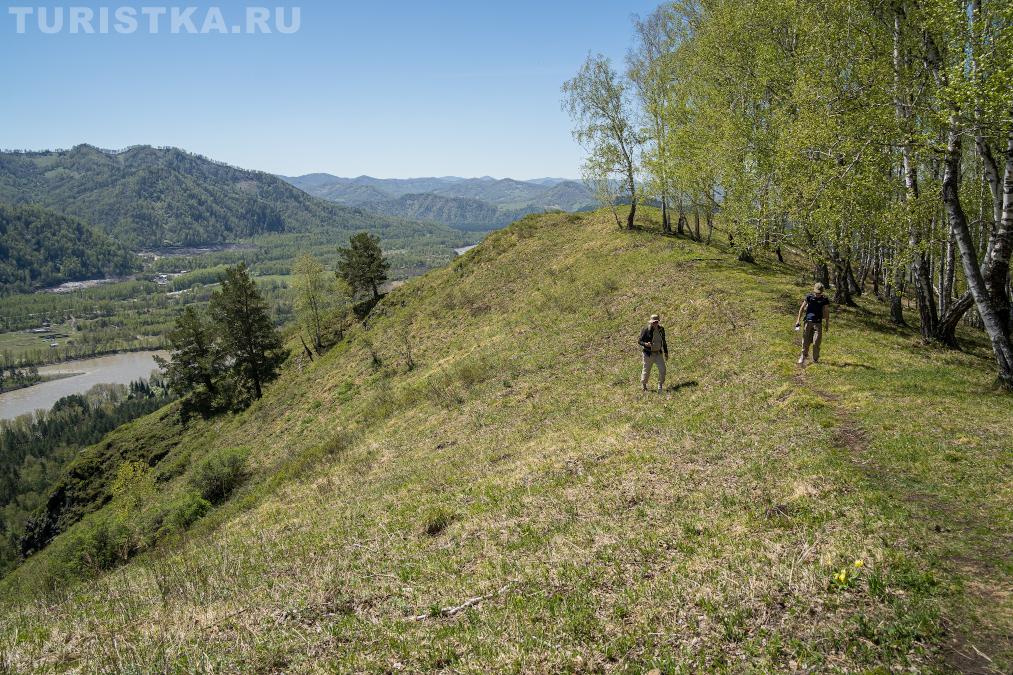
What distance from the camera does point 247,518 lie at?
2009 centimetres

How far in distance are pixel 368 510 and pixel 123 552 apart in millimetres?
17299

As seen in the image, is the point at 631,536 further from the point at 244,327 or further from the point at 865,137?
the point at 244,327

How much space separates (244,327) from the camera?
212ft

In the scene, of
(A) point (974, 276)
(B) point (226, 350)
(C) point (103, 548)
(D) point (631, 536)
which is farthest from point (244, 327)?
(A) point (974, 276)

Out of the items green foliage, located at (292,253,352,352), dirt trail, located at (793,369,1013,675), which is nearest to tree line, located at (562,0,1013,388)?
dirt trail, located at (793,369,1013,675)

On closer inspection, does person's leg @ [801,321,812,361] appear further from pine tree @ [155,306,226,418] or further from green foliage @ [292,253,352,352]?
green foliage @ [292,253,352,352]

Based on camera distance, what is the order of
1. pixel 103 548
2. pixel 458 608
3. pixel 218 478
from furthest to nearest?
pixel 218 478 < pixel 103 548 < pixel 458 608

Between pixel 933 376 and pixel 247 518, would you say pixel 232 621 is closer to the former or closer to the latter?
pixel 247 518

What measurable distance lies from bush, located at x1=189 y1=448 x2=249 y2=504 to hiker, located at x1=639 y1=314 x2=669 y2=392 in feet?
79.3

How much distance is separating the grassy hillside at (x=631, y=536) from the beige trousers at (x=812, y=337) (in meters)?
0.95

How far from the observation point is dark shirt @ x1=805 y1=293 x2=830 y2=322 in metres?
18.1

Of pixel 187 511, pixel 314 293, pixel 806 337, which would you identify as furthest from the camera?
pixel 314 293

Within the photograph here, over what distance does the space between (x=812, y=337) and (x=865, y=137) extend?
7.74 m

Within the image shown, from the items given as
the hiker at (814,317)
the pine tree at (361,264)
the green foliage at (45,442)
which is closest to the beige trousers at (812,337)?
the hiker at (814,317)
